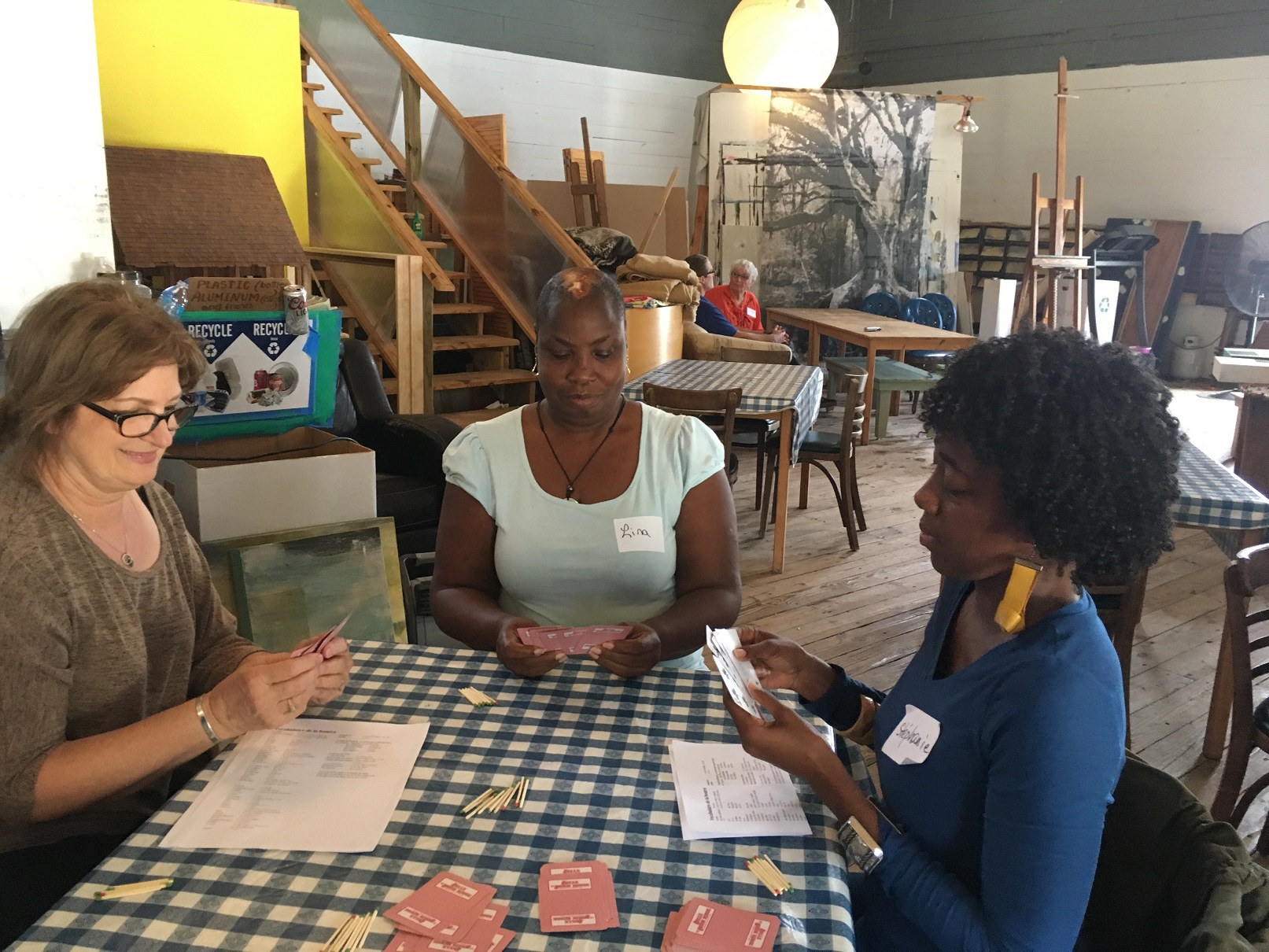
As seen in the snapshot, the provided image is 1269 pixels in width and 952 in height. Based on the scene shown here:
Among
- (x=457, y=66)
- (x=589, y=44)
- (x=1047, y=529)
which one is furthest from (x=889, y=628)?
(x=589, y=44)

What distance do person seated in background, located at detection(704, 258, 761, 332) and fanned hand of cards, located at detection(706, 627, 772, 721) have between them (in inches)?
244

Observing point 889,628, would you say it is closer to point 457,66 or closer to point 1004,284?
point 1004,284

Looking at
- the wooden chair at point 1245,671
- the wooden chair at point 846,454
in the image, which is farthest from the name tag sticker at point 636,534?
the wooden chair at point 846,454

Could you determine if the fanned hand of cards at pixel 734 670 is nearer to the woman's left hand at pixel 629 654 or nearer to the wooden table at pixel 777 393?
the woman's left hand at pixel 629 654

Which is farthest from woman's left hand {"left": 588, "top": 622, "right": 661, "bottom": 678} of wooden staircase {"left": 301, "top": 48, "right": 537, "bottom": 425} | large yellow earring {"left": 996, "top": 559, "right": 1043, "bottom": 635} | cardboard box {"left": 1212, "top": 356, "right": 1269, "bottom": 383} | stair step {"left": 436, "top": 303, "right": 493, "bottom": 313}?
stair step {"left": 436, "top": 303, "right": 493, "bottom": 313}

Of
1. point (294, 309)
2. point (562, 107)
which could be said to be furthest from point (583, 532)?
point (562, 107)

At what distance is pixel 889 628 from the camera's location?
3.89 metres

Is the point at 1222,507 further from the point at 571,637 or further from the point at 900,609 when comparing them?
the point at 571,637

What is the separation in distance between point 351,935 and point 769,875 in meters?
0.46

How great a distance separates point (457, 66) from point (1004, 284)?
563 centimetres

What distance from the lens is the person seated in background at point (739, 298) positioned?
759 cm

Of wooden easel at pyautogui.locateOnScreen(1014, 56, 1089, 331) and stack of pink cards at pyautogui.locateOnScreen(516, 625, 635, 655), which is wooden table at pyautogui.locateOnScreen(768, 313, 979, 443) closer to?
wooden easel at pyautogui.locateOnScreen(1014, 56, 1089, 331)

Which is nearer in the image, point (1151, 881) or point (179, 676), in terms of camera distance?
point (1151, 881)

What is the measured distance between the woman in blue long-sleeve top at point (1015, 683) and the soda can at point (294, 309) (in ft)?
5.80
